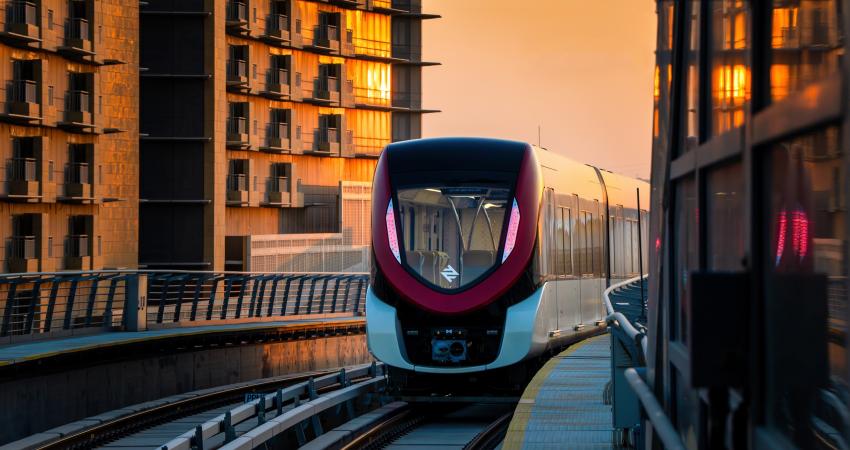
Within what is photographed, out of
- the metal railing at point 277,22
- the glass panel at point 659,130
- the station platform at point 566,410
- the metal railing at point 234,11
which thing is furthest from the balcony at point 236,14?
the glass panel at point 659,130

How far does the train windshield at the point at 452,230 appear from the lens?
58.9ft

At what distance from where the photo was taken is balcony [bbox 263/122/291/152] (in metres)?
67.1

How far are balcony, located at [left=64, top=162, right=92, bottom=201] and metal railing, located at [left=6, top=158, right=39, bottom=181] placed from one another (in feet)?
7.67

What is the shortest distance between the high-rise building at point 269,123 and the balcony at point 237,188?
0.07 metres

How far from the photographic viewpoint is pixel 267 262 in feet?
200

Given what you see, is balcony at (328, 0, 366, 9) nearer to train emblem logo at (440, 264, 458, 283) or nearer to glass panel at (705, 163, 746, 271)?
train emblem logo at (440, 264, 458, 283)

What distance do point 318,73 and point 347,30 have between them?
3025 millimetres

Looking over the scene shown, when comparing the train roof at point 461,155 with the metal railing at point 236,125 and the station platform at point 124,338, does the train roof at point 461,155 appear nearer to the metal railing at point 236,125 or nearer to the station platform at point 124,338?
the station platform at point 124,338

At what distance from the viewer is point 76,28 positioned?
43.6 metres

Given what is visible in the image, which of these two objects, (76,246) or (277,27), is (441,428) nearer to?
(76,246)

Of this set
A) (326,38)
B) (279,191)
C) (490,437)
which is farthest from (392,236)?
(326,38)

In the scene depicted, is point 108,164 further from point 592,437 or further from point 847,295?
point 847,295

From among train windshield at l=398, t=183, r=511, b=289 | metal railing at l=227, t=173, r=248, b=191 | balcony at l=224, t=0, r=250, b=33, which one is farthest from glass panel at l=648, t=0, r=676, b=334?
metal railing at l=227, t=173, r=248, b=191

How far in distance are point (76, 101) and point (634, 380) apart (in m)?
40.4
